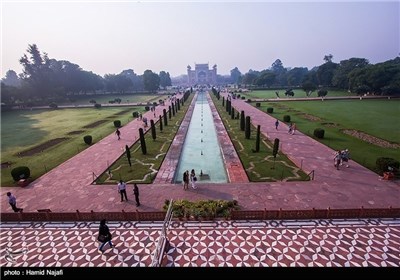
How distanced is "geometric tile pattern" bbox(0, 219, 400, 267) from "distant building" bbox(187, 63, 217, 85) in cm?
15899

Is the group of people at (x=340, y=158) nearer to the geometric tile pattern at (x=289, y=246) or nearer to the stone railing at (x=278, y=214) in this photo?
the stone railing at (x=278, y=214)

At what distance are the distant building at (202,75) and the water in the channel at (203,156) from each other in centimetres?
13992

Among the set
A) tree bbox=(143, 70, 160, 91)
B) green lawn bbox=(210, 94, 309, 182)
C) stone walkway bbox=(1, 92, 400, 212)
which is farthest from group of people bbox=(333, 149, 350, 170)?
tree bbox=(143, 70, 160, 91)

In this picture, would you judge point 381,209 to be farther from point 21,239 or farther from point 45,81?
point 45,81

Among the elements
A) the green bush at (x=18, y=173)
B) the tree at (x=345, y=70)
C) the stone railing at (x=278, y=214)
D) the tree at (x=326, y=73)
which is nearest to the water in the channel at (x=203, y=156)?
the stone railing at (x=278, y=214)

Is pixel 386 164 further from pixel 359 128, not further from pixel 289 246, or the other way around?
pixel 359 128

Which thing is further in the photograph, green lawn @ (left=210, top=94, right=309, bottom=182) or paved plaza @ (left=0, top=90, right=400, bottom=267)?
green lawn @ (left=210, top=94, right=309, bottom=182)

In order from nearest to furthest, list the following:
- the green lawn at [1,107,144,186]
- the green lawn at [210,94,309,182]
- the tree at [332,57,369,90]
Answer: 1. the green lawn at [210,94,309,182]
2. the green lawn at [1,107,144,186]
3. the tree at [332,57,369,90]

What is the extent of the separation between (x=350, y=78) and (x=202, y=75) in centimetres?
11398

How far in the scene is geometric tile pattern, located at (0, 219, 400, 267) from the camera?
26.3 ft

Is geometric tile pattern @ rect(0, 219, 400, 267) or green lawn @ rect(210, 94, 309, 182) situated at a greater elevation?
green lawn @ rect(210, 94, 309, 182)

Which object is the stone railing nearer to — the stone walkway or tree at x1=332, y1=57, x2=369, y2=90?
the stone walkway

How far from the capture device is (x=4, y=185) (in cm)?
1459

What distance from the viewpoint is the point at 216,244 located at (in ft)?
28.8
